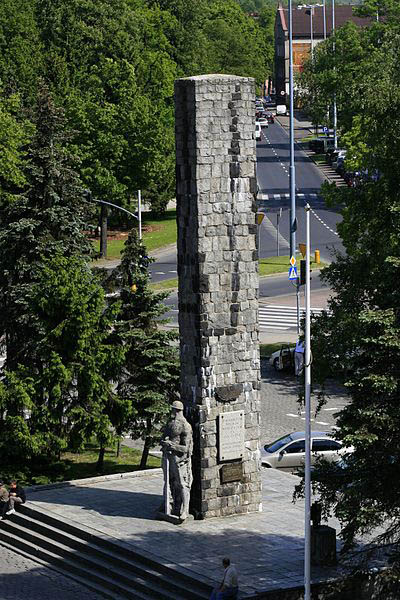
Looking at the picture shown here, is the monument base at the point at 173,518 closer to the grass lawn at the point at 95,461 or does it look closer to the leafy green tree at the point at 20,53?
the grass lawn at the point at 95,461

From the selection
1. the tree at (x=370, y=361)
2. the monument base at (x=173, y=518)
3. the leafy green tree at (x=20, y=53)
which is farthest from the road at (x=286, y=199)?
the tree at (x=370, y=361)

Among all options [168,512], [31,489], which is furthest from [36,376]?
[168,512]

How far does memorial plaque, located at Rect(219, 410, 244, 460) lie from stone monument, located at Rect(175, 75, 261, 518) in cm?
2

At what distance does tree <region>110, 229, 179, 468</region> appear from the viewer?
120 ft

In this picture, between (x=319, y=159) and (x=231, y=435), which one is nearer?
(x=231, y=435)

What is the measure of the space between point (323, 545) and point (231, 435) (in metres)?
3.92

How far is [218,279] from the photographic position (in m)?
31.1

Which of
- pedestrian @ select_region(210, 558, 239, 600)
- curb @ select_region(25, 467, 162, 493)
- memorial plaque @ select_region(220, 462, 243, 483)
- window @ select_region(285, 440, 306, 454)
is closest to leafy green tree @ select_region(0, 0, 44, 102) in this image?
window @ select_region(285, 440, 306, 454)

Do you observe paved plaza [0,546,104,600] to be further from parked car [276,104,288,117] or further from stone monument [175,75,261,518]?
parked car [276,104,288,117]

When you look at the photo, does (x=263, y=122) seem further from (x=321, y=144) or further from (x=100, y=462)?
(x=100, y=462)

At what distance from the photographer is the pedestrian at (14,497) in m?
33.2

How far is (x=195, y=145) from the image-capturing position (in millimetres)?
30641

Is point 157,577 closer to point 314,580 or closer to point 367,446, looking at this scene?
point 314,580

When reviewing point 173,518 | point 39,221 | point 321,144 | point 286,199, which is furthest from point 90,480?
point 321,144
